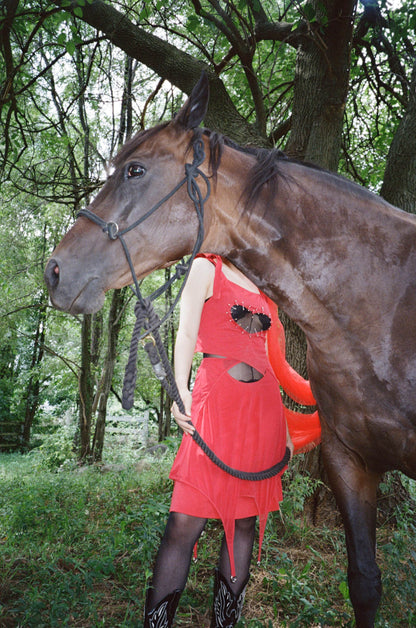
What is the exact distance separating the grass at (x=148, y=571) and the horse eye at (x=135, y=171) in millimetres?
2380

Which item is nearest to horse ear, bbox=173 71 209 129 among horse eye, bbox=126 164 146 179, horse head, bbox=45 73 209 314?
horse head, bbox=45 73 209 314

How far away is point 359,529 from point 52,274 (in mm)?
1679

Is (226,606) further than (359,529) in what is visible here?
Yes

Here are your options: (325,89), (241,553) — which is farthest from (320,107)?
(241,553)

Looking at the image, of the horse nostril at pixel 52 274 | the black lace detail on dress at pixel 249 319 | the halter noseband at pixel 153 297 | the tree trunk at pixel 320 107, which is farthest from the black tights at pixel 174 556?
the tree trunk at pixel 320 107

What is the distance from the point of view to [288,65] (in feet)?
20.0

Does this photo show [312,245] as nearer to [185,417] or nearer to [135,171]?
[135,171]

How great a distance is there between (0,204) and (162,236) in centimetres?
1107

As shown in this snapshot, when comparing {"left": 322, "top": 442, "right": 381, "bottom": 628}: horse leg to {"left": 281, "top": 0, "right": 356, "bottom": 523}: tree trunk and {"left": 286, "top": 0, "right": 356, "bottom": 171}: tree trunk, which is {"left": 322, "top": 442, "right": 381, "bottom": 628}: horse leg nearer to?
{"left": 281, "top": 0, "right": 356, "bottom": 523}: tree trunk

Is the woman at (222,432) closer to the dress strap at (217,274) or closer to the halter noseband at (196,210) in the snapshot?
the dress strap at (217,274)

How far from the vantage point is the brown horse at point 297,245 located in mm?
1635

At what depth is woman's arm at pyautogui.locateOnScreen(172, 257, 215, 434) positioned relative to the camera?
2041 mm

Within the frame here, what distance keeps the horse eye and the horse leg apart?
1.43m

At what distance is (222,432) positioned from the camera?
212cm
